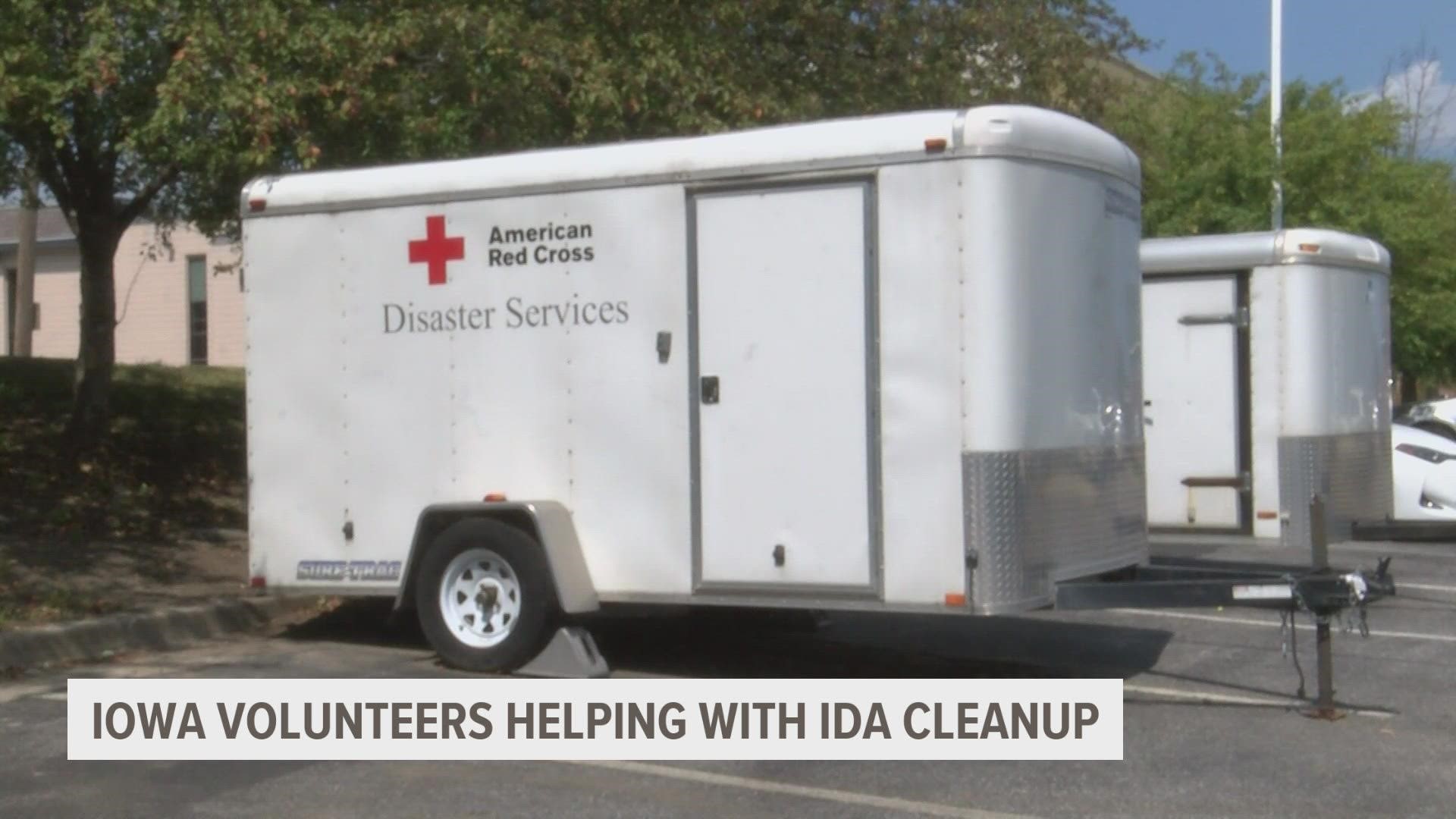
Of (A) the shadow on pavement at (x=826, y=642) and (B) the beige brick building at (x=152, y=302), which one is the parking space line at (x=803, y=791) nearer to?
(A) the shadow on pavement at (x=826, y=642)

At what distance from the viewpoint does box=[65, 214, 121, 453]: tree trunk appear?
49.0ft

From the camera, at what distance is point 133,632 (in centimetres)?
1039

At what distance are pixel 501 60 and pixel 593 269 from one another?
3785mm

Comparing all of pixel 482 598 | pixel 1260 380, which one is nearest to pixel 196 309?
pixel 1260 380

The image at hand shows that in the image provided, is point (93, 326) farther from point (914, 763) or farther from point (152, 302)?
point (152, 302)

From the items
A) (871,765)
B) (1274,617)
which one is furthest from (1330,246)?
(871,765)

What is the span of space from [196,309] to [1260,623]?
29.4m


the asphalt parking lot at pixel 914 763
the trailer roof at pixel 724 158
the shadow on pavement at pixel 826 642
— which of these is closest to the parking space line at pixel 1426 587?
the asphalt parking lot at pixel 914 763

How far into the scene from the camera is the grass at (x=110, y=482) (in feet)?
38.9

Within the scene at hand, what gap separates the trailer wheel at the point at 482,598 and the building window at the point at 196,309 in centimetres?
2839

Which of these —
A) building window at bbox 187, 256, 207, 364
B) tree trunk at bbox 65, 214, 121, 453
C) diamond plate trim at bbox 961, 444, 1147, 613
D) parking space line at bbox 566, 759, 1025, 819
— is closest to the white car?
diamond plate trim at bbox 961, 444, 1147, 613

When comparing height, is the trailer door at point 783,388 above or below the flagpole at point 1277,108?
below

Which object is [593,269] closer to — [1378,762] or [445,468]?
[445,468]
